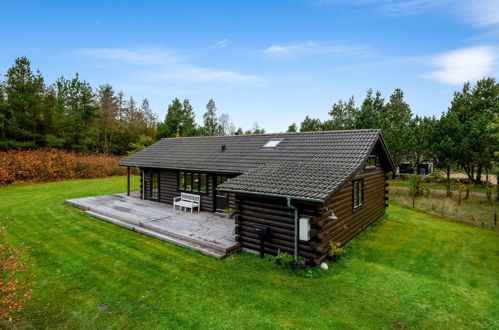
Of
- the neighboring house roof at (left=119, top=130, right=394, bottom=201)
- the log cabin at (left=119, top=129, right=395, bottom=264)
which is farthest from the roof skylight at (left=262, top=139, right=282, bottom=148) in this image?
the neighboring house roof at (left=119, top=130, right=394, bottom=201)

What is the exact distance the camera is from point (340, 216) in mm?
8828

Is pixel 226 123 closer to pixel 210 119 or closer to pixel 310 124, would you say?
pixel 210 119

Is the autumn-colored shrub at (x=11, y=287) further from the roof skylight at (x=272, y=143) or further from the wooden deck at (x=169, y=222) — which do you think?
the roof skylight at (x=272, y=143)

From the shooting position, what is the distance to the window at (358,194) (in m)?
10.2

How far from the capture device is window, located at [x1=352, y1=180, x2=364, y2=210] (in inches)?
401

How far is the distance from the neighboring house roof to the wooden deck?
2.00 m

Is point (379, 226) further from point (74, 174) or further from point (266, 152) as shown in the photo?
point (74, 174)

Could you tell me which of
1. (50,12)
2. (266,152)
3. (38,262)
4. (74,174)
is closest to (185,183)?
(266,152)

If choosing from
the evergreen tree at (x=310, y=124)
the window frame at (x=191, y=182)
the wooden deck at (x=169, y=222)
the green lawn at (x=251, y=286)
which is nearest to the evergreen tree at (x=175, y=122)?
the evergreen tree at (x=310, y=124)

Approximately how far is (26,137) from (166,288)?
28.1 metres

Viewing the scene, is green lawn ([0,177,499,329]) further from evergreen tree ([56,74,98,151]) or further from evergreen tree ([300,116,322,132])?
evergreen tree ([300,116,322,132])

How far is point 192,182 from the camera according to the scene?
13602 millimetres

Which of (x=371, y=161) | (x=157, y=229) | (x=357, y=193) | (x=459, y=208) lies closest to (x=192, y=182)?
(x=157, y=229)

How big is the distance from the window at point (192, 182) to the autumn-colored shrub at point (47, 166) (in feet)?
53.4
